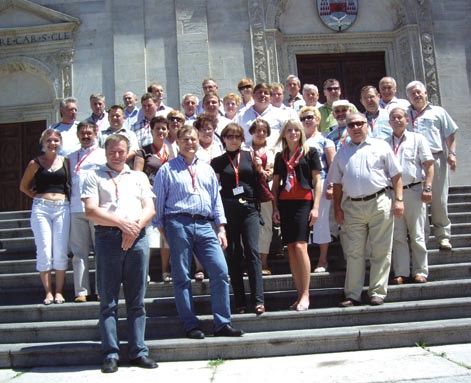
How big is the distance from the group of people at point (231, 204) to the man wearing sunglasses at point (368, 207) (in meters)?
0.01

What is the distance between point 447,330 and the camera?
541 cm

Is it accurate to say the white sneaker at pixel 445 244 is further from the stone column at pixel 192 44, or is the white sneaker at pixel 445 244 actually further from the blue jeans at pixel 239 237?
the stone column at pixel 192 44

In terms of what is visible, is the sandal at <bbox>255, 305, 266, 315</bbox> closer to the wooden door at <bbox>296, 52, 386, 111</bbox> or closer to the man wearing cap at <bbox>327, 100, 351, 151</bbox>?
the man wearing cap at <bbox>327, 100, 351, 151</bbox>

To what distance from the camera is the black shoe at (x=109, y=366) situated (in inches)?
194

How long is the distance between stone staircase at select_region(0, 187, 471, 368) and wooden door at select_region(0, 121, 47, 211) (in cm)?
821

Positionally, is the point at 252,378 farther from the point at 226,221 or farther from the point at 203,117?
the point at 203,117

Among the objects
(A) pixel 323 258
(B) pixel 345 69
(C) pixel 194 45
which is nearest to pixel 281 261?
(A) pixel 323 258

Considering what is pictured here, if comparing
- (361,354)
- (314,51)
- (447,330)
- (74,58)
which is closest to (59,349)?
(361,354)

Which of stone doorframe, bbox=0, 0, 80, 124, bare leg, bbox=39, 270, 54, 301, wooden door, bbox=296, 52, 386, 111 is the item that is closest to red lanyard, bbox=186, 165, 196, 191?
bare leg, bbox=39, 270, 54, 301

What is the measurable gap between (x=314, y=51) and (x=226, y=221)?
32.8ft

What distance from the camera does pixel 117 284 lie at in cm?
508

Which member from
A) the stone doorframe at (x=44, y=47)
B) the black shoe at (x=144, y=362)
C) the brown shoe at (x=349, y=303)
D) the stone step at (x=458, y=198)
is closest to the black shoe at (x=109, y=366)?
the black shoe at (x=144, y=362)

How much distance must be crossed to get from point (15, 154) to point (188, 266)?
11067 mm

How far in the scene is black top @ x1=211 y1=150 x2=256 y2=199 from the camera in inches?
236
